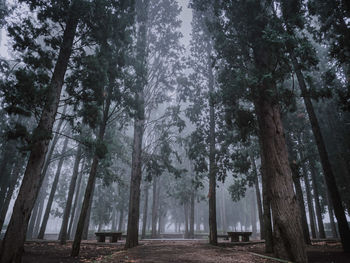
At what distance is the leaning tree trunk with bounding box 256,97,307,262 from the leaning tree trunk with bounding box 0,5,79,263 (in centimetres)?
667

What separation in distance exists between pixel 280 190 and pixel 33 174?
23.5 ft

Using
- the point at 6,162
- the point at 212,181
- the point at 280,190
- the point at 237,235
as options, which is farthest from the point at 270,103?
the point at 6,162

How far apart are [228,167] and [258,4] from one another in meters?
8.39

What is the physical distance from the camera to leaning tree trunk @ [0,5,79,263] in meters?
5.67

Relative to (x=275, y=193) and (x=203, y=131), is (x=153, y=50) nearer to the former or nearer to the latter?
(x=203, y=131)

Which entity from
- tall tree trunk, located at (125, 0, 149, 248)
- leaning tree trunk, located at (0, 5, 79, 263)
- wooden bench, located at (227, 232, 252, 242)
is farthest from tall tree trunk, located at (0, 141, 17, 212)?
wooden bench, located at (227, 232, 252, 242)

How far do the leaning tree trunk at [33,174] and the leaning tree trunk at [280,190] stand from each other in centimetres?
667

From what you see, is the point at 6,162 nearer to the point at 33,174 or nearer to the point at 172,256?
the point at 33,174

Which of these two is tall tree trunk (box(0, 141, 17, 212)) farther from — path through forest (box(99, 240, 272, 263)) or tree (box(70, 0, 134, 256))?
path through forest (box(99, 240, 272, 263))

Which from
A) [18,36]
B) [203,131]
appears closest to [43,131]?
[18,36]

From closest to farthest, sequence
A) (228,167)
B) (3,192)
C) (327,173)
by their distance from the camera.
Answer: (327,173) < (228,167) < (3,192)

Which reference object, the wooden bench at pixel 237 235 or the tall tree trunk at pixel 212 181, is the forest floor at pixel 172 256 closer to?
the tall tree trunk at pixel 212 181

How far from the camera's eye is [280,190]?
602cm

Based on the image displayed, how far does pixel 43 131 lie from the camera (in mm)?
6359
